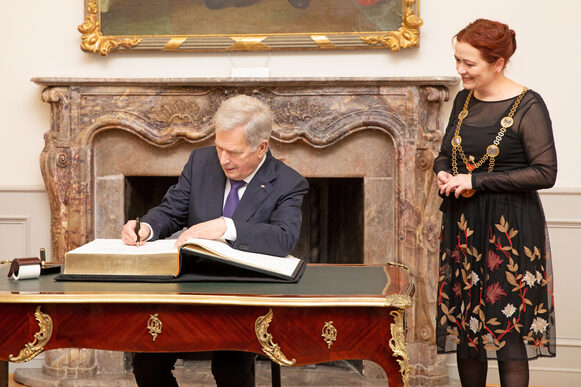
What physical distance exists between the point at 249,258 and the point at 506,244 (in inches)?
44.8

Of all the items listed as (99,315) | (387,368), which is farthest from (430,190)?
(99,315)

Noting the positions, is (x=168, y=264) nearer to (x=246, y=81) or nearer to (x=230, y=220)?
(x=230, y=220)

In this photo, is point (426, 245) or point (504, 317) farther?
point (426, 245)

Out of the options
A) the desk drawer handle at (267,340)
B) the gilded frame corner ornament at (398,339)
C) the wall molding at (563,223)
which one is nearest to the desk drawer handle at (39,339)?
the desk drawer handle at (267,340)

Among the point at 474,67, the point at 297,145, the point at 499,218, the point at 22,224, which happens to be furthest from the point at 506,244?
the point at 22,224

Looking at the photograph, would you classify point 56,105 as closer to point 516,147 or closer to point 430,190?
point 430,190

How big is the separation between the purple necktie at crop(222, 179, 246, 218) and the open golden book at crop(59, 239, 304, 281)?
21.4 inches

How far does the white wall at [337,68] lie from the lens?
4.03 meters

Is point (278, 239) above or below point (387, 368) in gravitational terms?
above

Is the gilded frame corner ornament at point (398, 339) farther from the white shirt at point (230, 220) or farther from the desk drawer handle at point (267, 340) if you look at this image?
the white shirt at point (230, 220)

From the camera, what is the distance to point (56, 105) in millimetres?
4133

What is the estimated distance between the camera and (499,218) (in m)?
2.72

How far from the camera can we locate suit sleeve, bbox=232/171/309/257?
7.86ft

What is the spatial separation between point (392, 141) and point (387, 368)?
91.0 inches
